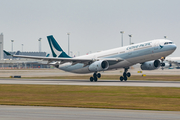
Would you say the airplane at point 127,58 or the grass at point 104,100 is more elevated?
the airplane at point 127,58

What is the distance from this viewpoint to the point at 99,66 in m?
52.1

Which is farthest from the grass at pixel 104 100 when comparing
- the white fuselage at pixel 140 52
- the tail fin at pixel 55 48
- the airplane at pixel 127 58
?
the tail fin at pixel 55 48

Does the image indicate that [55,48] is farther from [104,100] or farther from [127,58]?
[104,100]

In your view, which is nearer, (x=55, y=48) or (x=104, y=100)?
(x=104, y=100)

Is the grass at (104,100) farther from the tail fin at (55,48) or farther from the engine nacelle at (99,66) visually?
the tail fin at (55,48)

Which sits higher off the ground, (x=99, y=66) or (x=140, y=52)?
(x=140, y=52)

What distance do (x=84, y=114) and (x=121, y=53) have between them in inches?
1469

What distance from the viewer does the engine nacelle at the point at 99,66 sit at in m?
52.2

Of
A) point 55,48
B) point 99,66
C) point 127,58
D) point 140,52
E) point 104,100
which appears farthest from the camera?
point 55,48

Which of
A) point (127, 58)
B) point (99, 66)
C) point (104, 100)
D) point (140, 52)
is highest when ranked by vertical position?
point (140, 52)

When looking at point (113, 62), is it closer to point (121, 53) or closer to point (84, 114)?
point (121, 53)

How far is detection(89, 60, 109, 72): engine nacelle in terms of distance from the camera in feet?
171

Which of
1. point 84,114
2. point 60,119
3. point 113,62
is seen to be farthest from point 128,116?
point 113,62

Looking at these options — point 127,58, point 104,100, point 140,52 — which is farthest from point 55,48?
point 104,100
